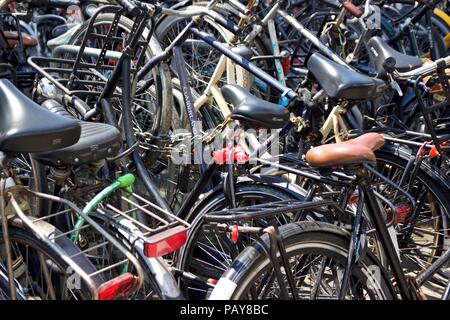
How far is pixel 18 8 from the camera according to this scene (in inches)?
240

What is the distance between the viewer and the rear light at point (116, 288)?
1.99 m

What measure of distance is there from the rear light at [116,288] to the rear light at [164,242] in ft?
0.43

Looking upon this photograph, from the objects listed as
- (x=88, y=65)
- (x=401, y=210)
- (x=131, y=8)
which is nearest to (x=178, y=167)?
(x=88, y=65)

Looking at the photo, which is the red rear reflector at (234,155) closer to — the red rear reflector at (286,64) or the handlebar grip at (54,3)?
the red rear reflector at (286,64)

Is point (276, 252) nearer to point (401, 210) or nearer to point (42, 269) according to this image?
point (42, 269)

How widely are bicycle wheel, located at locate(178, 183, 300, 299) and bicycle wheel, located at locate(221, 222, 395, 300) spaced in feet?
1.24

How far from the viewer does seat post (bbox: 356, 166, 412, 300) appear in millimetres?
2298

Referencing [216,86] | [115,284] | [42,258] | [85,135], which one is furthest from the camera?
[216,86]

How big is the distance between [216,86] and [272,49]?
1020 millimetres

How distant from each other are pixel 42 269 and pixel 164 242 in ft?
1.75

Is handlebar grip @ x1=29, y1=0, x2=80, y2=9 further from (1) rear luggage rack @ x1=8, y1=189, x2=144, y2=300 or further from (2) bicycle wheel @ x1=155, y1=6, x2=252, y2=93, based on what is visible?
A: (1) rear luggage rack @ x1=8, y1=189, x2=144, y2=300

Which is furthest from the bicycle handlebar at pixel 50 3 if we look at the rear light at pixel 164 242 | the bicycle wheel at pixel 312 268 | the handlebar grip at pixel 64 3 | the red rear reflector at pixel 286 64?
the bicycle wheel at pixel 312 268
